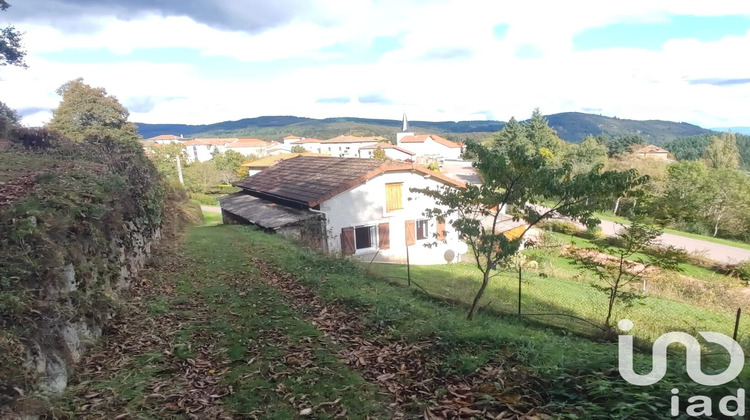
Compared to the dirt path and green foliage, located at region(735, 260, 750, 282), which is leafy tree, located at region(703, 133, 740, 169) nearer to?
green foliage, located at region(735, 260, 750, 282)

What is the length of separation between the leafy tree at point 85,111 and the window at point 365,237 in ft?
85.1

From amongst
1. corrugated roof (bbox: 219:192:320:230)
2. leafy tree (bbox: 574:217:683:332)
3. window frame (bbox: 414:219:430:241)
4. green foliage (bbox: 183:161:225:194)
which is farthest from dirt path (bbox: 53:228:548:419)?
green foliage (bbox: 183:161:225:194)

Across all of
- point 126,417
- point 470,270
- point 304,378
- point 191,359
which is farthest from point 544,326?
point 470,270

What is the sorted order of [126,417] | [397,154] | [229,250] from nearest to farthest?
[126,417]
[229,250]
[397,154]

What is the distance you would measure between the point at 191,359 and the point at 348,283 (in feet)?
13.9

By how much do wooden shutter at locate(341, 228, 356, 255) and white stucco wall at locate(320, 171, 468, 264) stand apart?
20 centimetres

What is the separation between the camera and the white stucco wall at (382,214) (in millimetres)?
18688

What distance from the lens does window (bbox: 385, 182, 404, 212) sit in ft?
65.2

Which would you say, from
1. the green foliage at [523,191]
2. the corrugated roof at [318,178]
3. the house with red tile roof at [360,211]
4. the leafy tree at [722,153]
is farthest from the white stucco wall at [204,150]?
the green foliage at [523,191]

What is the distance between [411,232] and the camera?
814 inches

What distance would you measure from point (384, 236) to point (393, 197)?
2113 millimetres

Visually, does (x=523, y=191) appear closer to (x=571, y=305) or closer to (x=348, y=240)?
(x=571, y=305)

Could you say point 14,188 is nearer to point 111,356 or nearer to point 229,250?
point 111,356

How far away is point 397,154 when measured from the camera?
85.1 metres
